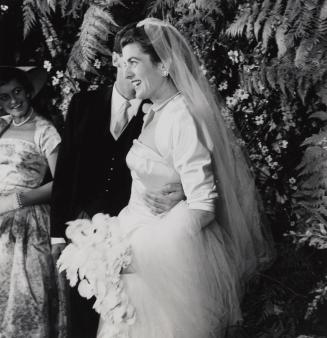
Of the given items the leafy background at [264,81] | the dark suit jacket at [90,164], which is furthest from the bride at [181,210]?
the leafy background at [264,81]

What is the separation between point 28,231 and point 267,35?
6.03 ft

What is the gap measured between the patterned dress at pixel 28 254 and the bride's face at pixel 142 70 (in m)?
1.02

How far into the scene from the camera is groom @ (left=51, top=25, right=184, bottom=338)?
3307 millimetres

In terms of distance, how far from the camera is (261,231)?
3088 mm

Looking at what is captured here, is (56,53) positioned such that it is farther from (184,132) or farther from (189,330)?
(189,330)

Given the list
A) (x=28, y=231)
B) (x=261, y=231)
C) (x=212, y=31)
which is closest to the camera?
(x=261, y=231)

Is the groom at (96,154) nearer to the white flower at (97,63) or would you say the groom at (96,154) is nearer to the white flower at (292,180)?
the white flower at (97,63)

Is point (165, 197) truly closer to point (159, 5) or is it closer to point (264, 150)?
point (264, 150)

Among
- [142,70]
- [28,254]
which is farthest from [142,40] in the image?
[28,254]

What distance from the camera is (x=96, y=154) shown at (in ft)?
10.9

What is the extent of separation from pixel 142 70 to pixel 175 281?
97 centimetres

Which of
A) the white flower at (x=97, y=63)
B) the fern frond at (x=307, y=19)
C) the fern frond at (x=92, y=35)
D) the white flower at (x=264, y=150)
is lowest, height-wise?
the white flower at (x=264, y=150)

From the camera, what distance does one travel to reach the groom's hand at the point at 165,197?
2777 mm

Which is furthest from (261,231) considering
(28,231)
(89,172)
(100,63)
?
(100,63)
